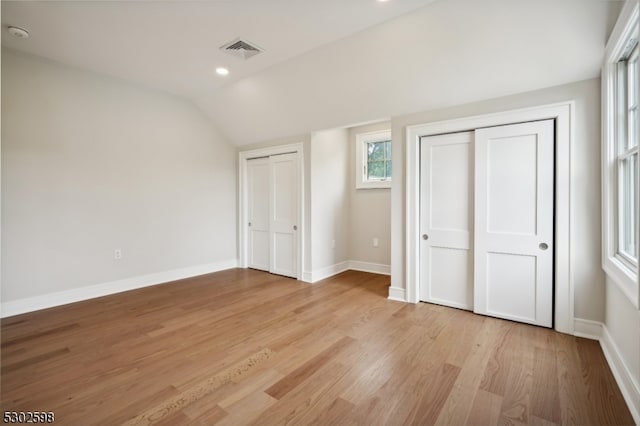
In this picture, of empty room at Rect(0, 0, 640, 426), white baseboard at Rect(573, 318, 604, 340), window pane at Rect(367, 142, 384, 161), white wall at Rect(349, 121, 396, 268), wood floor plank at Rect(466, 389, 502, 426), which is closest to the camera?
wood floor plank at Rect(466, 389, 502, 426)

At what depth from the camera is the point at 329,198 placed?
477cm

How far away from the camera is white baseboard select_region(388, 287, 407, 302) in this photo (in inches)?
137

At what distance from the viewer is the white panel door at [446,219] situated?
3.12 m

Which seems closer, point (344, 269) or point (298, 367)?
point (298, 367)

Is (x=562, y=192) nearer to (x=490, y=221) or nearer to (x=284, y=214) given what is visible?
(x=490, y=221)

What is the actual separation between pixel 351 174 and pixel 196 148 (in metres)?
2.74

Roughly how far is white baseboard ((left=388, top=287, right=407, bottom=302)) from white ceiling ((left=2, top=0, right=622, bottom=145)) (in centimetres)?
218

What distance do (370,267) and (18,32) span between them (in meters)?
5.23

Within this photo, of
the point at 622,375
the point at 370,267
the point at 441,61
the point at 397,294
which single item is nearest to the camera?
the point at 622,375

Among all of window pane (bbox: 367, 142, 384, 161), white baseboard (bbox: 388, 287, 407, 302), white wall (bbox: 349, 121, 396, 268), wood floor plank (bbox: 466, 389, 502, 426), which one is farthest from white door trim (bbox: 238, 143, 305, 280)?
wood floor plank (bbox: 466, 389, 502, 426)

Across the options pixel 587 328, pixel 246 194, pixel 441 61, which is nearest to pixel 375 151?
pixel 441 61

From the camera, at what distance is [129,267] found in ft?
13.2

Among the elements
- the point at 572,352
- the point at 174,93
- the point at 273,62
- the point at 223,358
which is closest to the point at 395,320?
the point at 572,352

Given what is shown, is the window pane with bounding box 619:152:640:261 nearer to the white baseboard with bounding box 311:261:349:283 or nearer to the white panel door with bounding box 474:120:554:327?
the white panel door with bounding box 474:120:554:327
